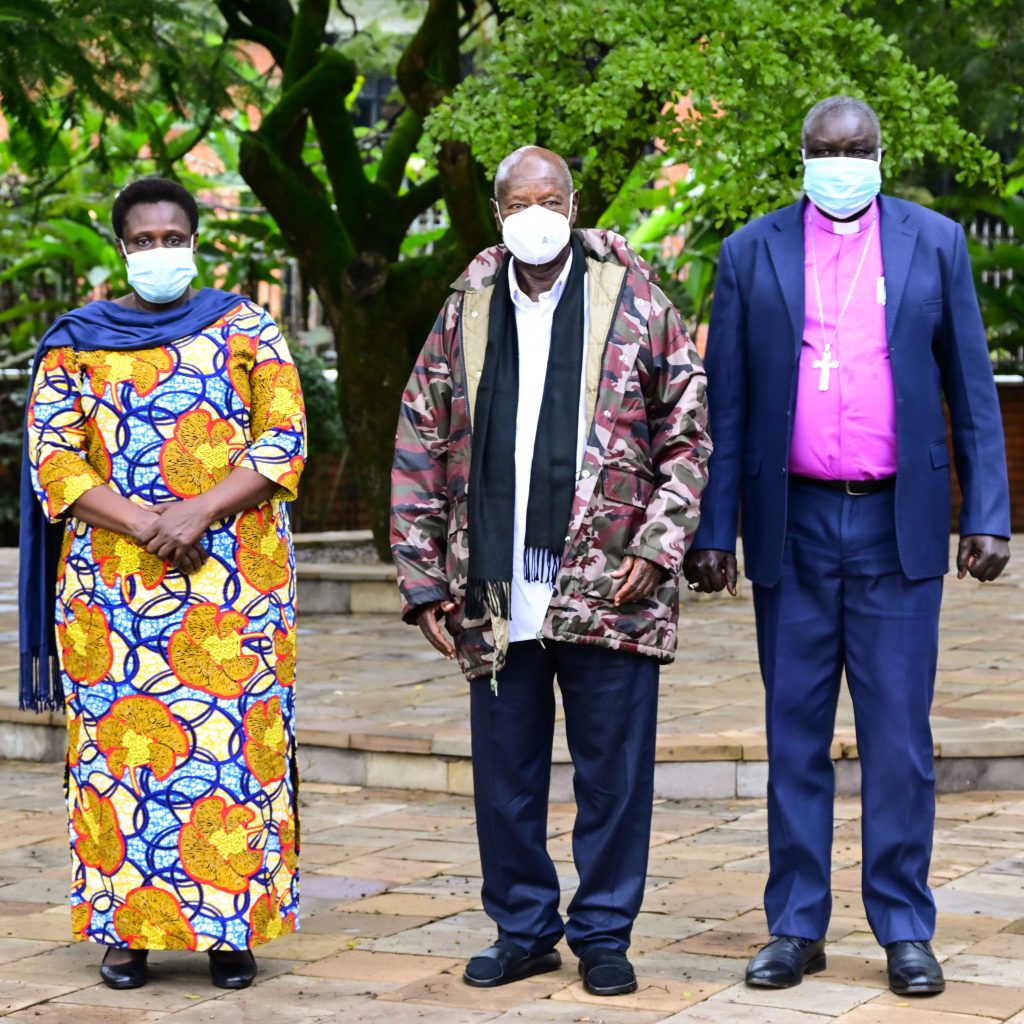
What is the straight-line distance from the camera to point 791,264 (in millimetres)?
4660

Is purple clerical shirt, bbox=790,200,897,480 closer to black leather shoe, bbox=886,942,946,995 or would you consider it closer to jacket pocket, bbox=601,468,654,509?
jacket pocket, bbox=601,468,654,509

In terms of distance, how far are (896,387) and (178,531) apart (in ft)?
5.67

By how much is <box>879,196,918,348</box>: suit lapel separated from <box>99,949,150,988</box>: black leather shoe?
2.36m

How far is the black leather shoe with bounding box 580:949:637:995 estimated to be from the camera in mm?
4535

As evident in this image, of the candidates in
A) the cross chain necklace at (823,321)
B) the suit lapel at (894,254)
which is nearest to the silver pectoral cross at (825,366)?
the cross chain necklace at (823,321)

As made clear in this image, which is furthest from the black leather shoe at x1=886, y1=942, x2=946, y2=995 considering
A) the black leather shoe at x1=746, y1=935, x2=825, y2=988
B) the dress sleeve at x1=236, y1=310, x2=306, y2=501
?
the dress sleeve at x1=236, y1=310, x2=306, y2=501

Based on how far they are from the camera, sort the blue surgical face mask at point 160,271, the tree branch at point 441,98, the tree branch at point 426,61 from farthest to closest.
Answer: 1. the tree branch at point 426,61
2. the tree branch at point 441,98
3. the blue surgical face mask at point 160,271

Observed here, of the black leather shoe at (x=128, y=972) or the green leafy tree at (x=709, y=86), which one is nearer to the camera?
the black leather shoe at (x=128, y=972)

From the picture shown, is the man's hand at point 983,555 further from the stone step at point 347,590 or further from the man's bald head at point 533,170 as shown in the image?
the stone step at point 347,590

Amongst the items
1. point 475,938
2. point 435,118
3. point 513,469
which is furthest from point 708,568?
point 435,118

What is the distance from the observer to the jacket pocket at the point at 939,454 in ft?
15.1

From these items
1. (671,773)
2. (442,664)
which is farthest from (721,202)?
(671,773)

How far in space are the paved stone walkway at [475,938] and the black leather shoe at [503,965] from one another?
0.03 meters

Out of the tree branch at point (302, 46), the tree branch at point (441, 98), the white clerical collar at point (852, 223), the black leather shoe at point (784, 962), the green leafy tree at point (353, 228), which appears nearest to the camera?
the black leather shoe at point (784, 962)
